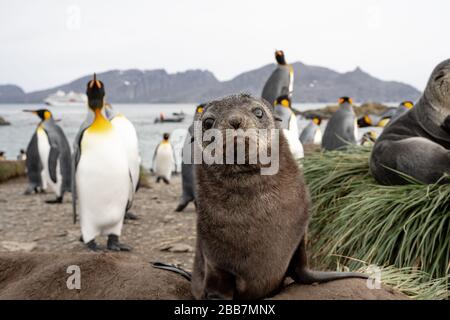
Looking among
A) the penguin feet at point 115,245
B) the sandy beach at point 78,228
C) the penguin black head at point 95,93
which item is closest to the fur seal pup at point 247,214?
the sandy beach at point 78,228

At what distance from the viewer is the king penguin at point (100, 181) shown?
Answer: 276 inches

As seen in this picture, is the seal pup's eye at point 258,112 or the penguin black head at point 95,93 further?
the penguin black head at point 95,93

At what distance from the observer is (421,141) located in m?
5.13

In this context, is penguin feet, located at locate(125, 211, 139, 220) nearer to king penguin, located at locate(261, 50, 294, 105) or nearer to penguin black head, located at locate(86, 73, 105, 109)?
penguin black head, located at locate(86, 73, 105, 109)

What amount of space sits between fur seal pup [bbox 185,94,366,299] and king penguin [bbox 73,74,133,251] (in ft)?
15.2

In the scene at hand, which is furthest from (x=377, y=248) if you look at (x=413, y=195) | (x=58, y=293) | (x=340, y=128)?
(x=340, y=128)

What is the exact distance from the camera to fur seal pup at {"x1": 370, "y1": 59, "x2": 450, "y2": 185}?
4.96 meters

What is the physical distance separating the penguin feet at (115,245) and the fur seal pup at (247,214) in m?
4.76

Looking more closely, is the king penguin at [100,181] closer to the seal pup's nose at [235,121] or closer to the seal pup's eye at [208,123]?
the seal pup's eye at [208,123]

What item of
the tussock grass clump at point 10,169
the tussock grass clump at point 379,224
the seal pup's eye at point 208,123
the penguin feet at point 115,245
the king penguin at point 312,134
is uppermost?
the seal pup's eye at point 208,123

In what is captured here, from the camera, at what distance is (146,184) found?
14.1 m

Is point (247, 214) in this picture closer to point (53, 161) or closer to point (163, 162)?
point (53, 161)

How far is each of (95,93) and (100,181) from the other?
4.53ft
